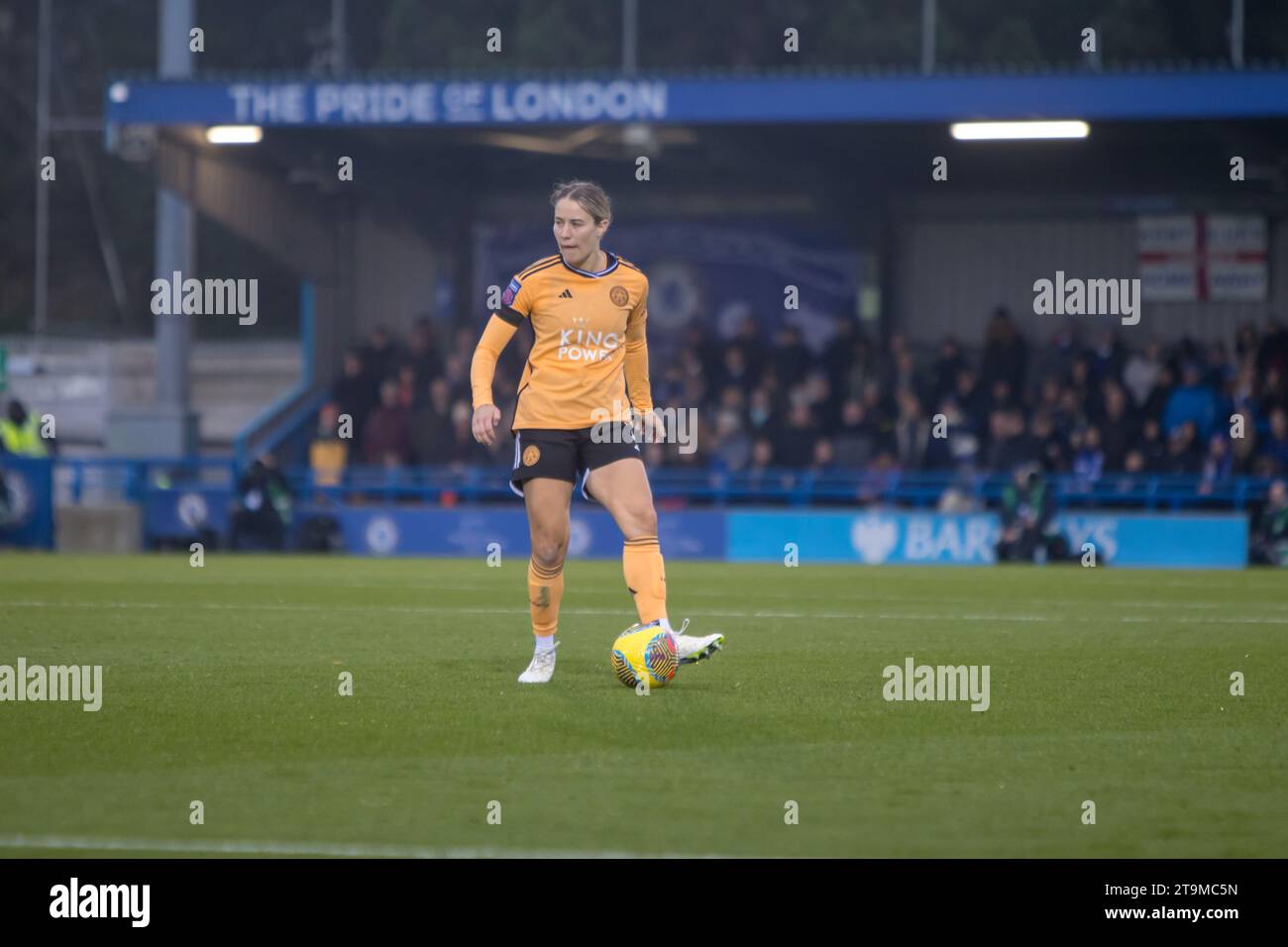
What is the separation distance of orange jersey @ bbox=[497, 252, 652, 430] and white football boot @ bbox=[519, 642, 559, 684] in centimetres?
105

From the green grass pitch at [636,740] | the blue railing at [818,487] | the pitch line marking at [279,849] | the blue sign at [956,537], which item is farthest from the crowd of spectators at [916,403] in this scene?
the pitch line marking at [279,849]

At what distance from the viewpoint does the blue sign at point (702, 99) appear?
2178cm

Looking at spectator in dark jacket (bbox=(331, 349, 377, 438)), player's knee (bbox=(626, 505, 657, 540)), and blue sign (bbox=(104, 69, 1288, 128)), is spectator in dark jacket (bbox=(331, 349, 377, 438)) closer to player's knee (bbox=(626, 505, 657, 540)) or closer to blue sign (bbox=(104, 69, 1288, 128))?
blue sign (bbox=(104, 69, 1288, 128))

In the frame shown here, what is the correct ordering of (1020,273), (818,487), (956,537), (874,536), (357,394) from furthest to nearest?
(1020,273) → (357,394) → (818,487) → (874,536) → (956,537)

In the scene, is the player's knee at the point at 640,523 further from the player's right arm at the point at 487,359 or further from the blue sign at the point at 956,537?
the blue sign at the point at 956,537

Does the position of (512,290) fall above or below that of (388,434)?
above

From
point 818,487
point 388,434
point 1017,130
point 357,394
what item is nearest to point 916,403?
point 818,487

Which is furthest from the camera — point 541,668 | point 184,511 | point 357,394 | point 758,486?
point 357,394

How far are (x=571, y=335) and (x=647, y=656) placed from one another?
4.72ft

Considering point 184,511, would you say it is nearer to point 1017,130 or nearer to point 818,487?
point 818,487

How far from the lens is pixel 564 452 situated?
8320mm

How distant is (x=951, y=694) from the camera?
8.26m
